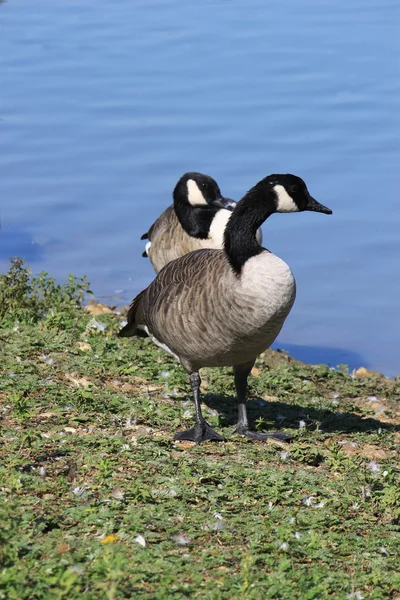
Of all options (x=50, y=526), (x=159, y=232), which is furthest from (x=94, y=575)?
(x=159, y=232)

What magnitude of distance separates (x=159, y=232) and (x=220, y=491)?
18.4 feet

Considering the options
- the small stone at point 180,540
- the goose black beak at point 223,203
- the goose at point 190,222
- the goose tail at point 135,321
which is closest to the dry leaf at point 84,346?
the goose tail at point 135,321

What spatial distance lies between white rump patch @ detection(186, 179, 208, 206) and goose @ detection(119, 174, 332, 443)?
3.39 meters

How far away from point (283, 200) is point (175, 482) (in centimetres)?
218

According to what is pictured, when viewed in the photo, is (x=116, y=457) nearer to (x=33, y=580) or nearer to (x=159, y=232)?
(x=33, y=580)

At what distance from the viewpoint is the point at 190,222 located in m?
10.2

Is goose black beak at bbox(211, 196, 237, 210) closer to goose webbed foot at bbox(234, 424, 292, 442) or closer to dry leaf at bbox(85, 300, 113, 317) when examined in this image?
dry leaf at bbox(85, 300, 113, 317)

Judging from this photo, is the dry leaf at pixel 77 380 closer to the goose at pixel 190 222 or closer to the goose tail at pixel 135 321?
the goose tail at pixel 135 321

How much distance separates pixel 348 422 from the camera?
24.6 feet

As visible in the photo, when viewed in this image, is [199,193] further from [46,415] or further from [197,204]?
[46,415]

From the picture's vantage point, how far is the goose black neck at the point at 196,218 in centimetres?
1012

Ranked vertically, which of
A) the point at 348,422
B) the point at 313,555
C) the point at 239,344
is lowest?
the point at 348,422

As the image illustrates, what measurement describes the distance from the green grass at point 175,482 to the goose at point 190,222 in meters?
1.73

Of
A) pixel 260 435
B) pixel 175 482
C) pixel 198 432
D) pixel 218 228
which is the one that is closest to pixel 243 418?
pixel 260 435
